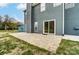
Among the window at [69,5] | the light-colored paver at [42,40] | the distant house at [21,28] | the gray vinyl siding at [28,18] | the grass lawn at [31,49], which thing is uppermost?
the window at [69,5]

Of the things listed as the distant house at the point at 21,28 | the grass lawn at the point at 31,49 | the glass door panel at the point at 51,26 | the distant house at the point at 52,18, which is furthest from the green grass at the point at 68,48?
the distant house at the point at 21,28

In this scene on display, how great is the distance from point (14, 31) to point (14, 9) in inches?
14.9

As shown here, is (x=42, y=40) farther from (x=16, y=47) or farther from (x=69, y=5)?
(x=69, y=5)

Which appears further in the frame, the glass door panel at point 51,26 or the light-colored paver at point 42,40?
the glass door panel at point 51,26

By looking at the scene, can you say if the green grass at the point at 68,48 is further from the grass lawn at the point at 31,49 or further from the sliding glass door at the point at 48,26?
the sliding glass door at the point at 48,26

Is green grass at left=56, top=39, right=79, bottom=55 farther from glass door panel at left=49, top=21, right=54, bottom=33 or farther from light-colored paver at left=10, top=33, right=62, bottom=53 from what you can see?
glass door panel at left=49, top=21, right=54, bottom=33

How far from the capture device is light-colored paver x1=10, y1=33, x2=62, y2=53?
2.88 meters

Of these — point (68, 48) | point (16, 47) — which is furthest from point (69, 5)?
point (16, 47)

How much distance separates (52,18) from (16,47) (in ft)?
2.62

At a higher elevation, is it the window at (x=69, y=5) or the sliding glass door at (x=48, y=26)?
the window at (x=69, y=5)

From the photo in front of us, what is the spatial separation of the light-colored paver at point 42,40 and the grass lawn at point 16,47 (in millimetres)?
71

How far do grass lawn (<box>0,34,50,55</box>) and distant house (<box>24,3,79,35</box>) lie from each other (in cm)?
29

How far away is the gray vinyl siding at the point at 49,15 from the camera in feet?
9.62
